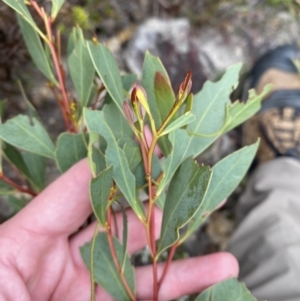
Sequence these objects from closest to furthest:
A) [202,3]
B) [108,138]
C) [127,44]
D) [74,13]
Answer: [108,138] → [74,13] → [127,44] → [202,3]

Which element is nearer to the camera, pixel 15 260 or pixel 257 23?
pixel 15 260

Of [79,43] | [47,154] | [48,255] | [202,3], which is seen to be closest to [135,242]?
[48,255]

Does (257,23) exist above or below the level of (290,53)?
above

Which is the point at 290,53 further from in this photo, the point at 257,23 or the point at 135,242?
the point at 135,242

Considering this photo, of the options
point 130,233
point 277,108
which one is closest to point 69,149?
point 130,233

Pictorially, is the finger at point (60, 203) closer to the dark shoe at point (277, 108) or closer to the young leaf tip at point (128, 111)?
the young leaf tip at point (128, 111)

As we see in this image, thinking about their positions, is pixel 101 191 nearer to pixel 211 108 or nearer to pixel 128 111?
pixel 128 111

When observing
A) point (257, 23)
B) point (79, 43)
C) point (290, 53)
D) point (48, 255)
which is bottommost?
point (290, 53)
